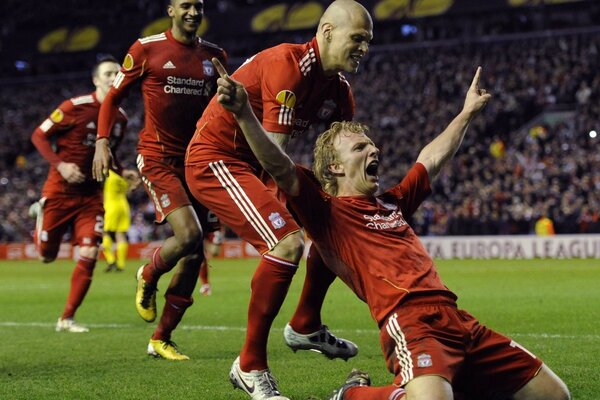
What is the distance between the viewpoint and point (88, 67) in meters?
51.1

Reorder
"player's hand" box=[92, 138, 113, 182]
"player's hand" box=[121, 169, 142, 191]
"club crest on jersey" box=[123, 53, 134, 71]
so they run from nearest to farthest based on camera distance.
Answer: "player's hand" box=[92, 138, 113, 182] < "club crest on jersey" box=[123, 53, 134, 71] < "player's hand" box=[121, 169, 142, 191]

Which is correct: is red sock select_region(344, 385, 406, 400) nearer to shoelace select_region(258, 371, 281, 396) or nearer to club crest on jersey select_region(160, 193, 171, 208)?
shoelace select_region(258, 371, 281, 396)

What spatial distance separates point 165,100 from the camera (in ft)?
26.2

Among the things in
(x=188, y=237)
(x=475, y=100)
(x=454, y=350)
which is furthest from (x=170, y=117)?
(x=454, y=350)

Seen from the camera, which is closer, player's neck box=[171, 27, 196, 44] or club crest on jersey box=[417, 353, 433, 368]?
club crest on jersey box=[417, 353, 433, 368]

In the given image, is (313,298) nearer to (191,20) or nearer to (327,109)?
(327,109)

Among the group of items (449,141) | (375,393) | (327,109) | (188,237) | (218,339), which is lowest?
(218,339)

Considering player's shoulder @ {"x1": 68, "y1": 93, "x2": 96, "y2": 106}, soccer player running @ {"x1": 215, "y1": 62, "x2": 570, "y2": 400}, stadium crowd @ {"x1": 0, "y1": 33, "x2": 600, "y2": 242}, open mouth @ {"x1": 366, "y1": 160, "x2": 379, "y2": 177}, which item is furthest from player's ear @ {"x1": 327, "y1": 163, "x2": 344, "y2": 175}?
stadium crowd @ {"x1": 0, "y1": 33, "x2": 600, "y2": 242}

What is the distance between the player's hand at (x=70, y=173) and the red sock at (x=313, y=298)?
430cm

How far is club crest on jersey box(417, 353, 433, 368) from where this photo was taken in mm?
4496

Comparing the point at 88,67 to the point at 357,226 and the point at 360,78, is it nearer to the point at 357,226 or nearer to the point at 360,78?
the point at 360,78

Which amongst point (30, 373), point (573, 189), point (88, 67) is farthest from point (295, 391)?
point (88, 67)

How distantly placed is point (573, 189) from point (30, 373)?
75.8 ft

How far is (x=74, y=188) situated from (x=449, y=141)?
6.15 m
